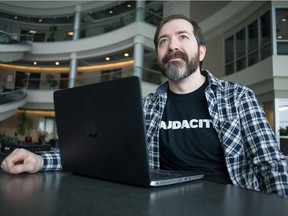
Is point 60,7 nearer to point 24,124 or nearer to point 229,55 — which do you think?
point 24,124

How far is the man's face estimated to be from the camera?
1273 millimetres

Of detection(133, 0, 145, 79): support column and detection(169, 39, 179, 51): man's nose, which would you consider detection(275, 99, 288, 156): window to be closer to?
detection(133, 0, 145, 79): support column

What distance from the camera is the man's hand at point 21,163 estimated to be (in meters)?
0.85

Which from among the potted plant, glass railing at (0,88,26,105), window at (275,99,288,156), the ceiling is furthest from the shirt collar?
the potted plant

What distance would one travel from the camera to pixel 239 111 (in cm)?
116

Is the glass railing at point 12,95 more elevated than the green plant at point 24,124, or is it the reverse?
the glass railing at point 12,95

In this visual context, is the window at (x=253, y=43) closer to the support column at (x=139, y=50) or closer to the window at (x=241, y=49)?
the window at (x=241, y=49)

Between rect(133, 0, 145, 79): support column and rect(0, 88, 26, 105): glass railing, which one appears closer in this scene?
rect(133, 0, 145, 79): support column

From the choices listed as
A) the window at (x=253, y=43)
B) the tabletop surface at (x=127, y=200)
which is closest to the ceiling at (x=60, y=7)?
the window at (x=253, y=43)

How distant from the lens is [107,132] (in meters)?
0.73

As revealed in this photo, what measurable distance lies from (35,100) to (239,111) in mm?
11949

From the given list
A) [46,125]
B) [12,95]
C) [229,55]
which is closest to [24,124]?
[46,125]

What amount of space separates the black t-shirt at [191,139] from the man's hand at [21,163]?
1.88ft

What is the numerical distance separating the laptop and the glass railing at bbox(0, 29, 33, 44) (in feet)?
32.0
